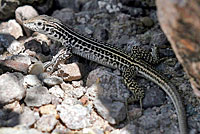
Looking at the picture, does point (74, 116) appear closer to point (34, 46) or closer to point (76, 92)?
point (76, 92)

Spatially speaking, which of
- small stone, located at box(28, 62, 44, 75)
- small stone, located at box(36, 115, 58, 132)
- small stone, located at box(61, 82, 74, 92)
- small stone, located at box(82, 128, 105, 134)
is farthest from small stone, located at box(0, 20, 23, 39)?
small stone, located at box(82, 128, 105, 134)

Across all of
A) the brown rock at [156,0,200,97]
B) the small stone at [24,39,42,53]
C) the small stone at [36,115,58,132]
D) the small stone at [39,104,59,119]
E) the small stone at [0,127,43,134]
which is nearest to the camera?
the brown rock at [156,0,200,97]

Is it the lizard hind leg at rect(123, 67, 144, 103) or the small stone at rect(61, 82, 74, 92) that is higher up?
the lizard hind leg at rect(123, 67, 144, 103)

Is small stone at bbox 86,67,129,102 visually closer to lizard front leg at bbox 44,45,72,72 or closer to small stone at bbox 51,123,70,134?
lizard front leg at bbox 44,45,72,72

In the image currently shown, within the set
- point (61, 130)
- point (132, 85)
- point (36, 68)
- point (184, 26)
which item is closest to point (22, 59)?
point (36, 68)

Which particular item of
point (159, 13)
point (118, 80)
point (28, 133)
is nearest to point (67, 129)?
point (28, 133)
